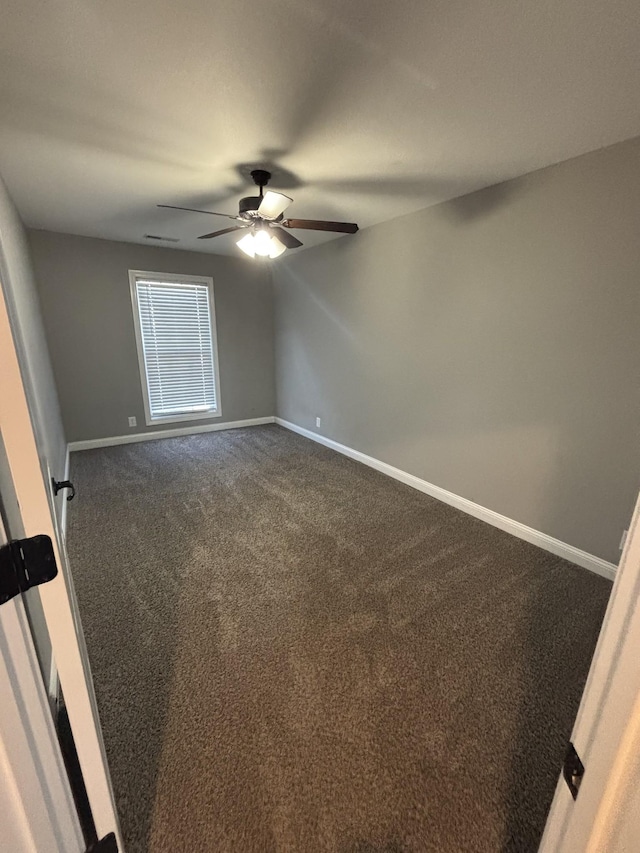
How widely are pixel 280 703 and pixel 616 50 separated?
2.72 meters

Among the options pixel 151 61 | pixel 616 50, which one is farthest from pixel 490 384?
pixel 151 61

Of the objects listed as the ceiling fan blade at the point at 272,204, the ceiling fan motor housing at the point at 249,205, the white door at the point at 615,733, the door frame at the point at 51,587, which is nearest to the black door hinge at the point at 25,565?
the door frame at the point at 51,587

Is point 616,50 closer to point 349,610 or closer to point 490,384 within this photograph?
point 490,384

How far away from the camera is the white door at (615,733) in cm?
50

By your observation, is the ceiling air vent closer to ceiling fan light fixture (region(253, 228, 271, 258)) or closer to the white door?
ceiling fan light fixture (region(253, 228, 271, 258))

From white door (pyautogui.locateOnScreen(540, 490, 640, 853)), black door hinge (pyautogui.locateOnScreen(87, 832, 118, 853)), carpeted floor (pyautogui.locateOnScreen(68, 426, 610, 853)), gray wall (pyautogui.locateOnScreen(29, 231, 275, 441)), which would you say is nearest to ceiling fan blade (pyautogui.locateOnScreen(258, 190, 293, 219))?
carpeted floor (pyautogui.locateOnScreen(68, 426, 610, 853))

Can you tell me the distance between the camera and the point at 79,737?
0.71 metres

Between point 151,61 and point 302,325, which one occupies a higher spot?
point 151,61

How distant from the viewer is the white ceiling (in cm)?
119

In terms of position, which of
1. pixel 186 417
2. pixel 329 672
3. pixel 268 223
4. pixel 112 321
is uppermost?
pixel 268 223

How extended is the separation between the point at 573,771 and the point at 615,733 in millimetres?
150

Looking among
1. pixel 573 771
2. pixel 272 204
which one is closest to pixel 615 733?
pixel 573 771

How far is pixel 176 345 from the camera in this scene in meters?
4.80

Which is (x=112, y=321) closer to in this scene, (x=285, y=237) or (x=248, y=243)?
(x=248, y=243)
